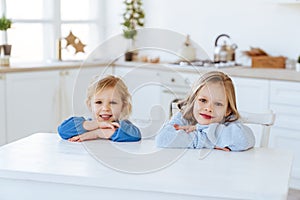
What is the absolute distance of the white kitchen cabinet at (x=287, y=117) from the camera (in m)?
3.74

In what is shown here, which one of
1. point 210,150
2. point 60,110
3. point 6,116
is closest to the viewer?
point 210,150

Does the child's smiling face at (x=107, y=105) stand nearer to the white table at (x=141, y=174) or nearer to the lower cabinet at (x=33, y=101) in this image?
the white table at (x=141, y=174)

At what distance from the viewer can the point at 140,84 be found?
1.85 meters

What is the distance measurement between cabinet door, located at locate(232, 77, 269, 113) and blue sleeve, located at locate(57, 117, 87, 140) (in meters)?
2.15

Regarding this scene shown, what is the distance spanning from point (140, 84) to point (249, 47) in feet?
9.04

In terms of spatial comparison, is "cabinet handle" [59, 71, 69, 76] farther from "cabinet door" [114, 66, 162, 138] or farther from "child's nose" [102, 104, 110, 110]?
"child's nose" [102, 104, 110, 110]

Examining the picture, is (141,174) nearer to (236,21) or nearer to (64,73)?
(64,73)

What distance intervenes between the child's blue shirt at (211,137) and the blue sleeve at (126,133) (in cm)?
12

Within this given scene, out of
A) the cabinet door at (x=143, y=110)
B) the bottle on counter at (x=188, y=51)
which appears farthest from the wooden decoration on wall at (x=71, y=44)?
the cabinet door at (x=143, y=110)

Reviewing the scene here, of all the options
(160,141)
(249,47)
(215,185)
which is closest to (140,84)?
(160,141)

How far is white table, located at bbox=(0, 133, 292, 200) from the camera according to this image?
140 centimetres

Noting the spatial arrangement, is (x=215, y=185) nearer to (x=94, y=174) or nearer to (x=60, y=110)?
(x=94, y=174)

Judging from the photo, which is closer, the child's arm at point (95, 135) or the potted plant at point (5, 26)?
the child's arm at point (95, 135)

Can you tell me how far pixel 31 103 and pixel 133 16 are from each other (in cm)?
137
